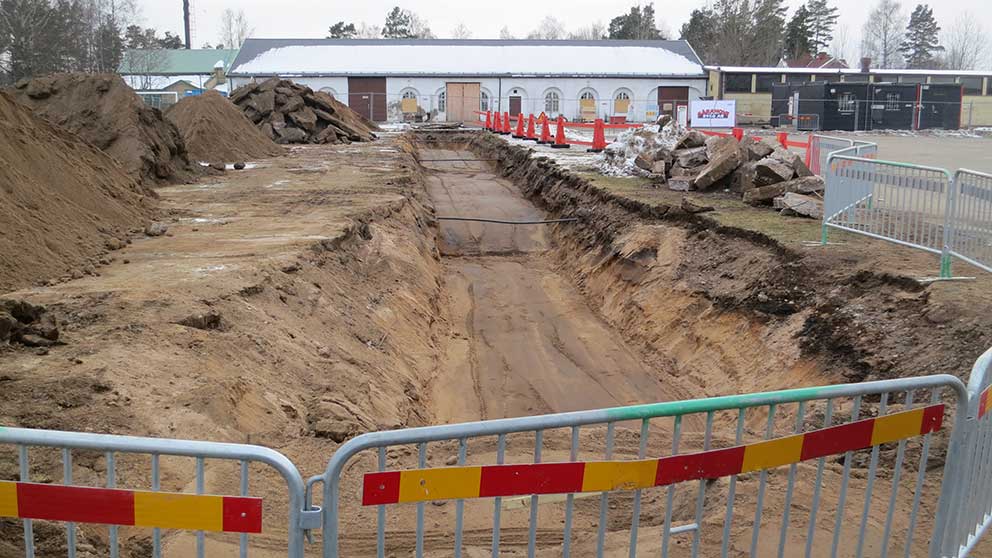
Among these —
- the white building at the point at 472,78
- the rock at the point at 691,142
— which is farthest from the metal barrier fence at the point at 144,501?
the white building at the point at 472,78

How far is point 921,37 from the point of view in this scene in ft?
382

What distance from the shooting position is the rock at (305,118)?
35.1 meters

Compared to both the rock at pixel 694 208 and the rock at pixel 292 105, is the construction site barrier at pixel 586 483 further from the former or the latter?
the rock at pixel 292 105

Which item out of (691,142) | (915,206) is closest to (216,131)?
(691,142)

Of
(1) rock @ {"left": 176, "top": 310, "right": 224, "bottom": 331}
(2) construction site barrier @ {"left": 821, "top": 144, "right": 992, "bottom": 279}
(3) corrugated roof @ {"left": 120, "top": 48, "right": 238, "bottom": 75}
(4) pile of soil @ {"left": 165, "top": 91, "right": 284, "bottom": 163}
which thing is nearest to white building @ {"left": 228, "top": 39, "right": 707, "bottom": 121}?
(3) corrugated roof @ {"left": 120, "top": 48, "right": 238, "bottom": 75}

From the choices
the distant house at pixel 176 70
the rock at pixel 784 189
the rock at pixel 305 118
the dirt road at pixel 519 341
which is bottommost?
the dirt road at pixel 519 341

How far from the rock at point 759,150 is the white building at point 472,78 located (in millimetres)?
41016

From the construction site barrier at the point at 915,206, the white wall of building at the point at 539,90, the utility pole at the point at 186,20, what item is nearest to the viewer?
the construction site barrier at the point at 915,206

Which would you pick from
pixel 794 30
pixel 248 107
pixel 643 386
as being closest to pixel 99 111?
pixel 643 386

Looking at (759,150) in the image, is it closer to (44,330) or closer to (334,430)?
(334,430)

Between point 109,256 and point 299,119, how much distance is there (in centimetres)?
2519

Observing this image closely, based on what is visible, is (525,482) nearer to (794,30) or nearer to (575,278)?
(575,278)

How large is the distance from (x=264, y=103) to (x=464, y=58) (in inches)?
1279

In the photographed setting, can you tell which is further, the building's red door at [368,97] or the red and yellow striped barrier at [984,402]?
the building's red door at [368,97]
